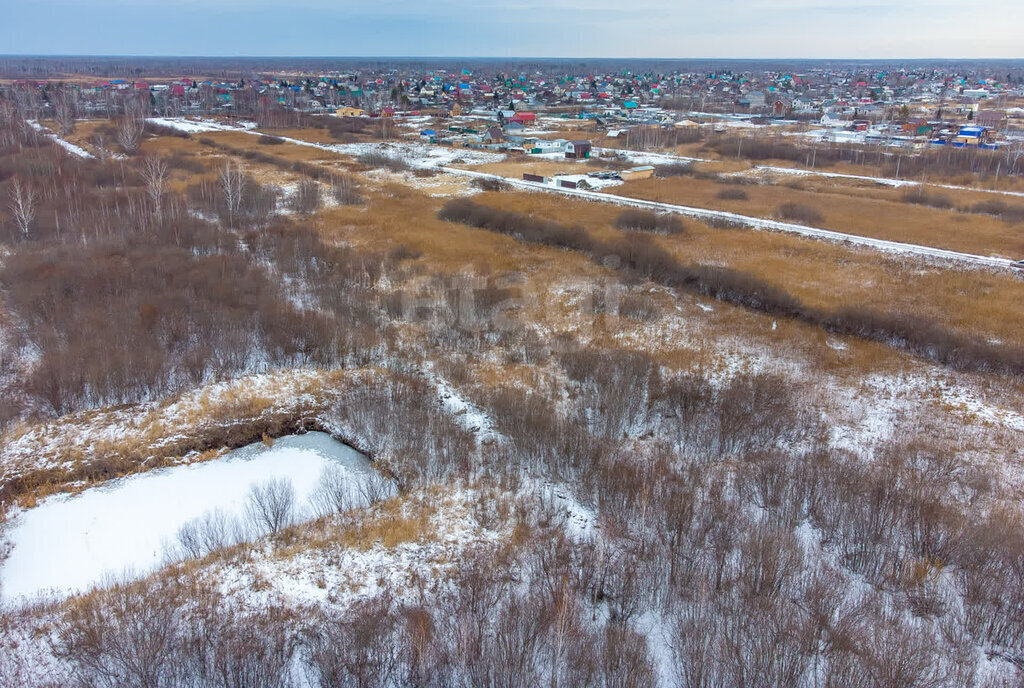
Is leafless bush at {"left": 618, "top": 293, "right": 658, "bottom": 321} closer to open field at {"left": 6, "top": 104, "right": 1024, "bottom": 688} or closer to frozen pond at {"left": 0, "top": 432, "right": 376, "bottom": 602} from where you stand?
open field at {"left": 6, "top": 104, "right": 1024, "bottom": 688}

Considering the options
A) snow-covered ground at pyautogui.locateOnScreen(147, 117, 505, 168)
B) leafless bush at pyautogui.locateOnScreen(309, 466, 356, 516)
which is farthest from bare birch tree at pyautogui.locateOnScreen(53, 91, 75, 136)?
leafless bush at pyautogui.locateOnScreen(309, 466, 356, 516)

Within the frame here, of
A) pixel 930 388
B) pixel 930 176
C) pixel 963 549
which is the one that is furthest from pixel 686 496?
pixel 930 176

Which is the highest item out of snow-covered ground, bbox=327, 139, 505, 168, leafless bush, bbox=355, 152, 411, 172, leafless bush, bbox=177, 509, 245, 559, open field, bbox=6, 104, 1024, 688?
snow-covered ground, bbox=327, 139, 505, 168

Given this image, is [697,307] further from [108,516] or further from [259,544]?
[108,516]

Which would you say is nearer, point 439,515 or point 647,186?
point 439,515

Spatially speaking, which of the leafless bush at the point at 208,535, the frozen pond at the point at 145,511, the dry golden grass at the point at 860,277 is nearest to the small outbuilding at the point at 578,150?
the dry golden grass at the point at 860,277

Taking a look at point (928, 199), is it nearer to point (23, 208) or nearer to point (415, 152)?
point (415, 152)
